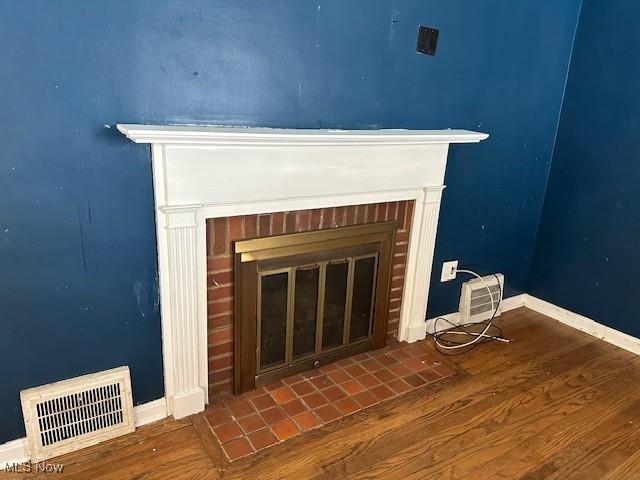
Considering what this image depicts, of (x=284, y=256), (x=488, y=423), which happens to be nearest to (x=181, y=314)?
(x=284, y=256)

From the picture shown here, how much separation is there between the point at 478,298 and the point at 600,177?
97cm

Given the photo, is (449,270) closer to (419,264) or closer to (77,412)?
(419,264)

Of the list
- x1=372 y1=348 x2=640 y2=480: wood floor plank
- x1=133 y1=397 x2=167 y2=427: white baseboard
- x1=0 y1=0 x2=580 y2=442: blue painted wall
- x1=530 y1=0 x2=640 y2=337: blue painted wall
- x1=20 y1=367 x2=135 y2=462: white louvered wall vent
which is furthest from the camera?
x1=530 y1=0 x2=640 y2=337: blue painted wall

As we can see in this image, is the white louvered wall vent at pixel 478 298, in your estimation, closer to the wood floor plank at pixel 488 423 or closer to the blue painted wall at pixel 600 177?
the blue painted wall at pixel 600 177

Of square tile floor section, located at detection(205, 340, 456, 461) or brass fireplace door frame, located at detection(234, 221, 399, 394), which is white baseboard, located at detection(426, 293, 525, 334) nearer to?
square tile floor section, located at detection(205, 340, 456, 461)

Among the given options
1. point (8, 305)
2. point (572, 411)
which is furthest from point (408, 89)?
point (8, 305)

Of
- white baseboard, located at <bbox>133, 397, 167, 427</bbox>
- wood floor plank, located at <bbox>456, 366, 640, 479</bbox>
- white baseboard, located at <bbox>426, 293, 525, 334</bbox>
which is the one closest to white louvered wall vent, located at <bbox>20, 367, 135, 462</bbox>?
white baseboard, located at <bbox>133, 397, 167, 427</bbox>

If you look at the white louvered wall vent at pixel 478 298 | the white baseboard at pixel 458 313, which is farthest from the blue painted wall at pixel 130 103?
the white baseboard at pixel 458 313

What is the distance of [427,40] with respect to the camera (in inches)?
84.0

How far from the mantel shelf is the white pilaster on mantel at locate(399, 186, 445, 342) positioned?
295mm

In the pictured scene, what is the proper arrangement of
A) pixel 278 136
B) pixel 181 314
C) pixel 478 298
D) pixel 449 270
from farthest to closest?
pixel 478 298
pixel 449 270
pixel 181 314
pixel 278 136

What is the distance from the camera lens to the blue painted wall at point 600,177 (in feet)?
8.37

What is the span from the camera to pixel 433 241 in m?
2.50

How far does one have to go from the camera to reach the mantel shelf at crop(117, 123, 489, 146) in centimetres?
152
